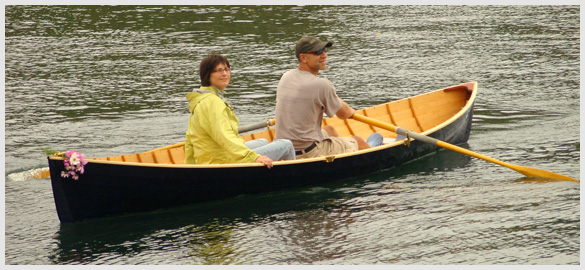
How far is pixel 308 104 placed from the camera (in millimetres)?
8625

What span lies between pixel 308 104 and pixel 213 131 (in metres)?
1.20

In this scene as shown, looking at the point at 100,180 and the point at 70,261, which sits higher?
the point at 100,180

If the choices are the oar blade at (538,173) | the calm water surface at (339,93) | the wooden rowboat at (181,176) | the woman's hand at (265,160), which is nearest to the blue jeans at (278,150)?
the wooden rowboat at (181,176)

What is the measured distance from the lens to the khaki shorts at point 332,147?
8867 millimetres

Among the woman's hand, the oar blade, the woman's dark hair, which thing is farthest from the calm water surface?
the woman's dark hair

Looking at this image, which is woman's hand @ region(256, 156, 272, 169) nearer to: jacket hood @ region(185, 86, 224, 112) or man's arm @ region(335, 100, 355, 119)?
jacket hood @ region(185, 86, 224, 112)

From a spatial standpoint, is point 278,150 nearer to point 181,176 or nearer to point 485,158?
point 181,176

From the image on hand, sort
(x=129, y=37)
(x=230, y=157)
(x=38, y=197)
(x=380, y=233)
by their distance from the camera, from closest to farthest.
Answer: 1. (x=380, y=233)
2. (x=230, y=157)
3. (x=38, y=197)
4. (x=129, y=37)

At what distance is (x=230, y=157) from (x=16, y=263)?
7.09 feet

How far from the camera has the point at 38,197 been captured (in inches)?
343

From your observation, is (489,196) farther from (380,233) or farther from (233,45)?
(233,45)

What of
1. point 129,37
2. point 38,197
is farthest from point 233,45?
point 38,197

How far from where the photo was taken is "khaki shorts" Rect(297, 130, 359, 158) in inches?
349

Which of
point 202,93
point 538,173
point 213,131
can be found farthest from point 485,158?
point 202,93
